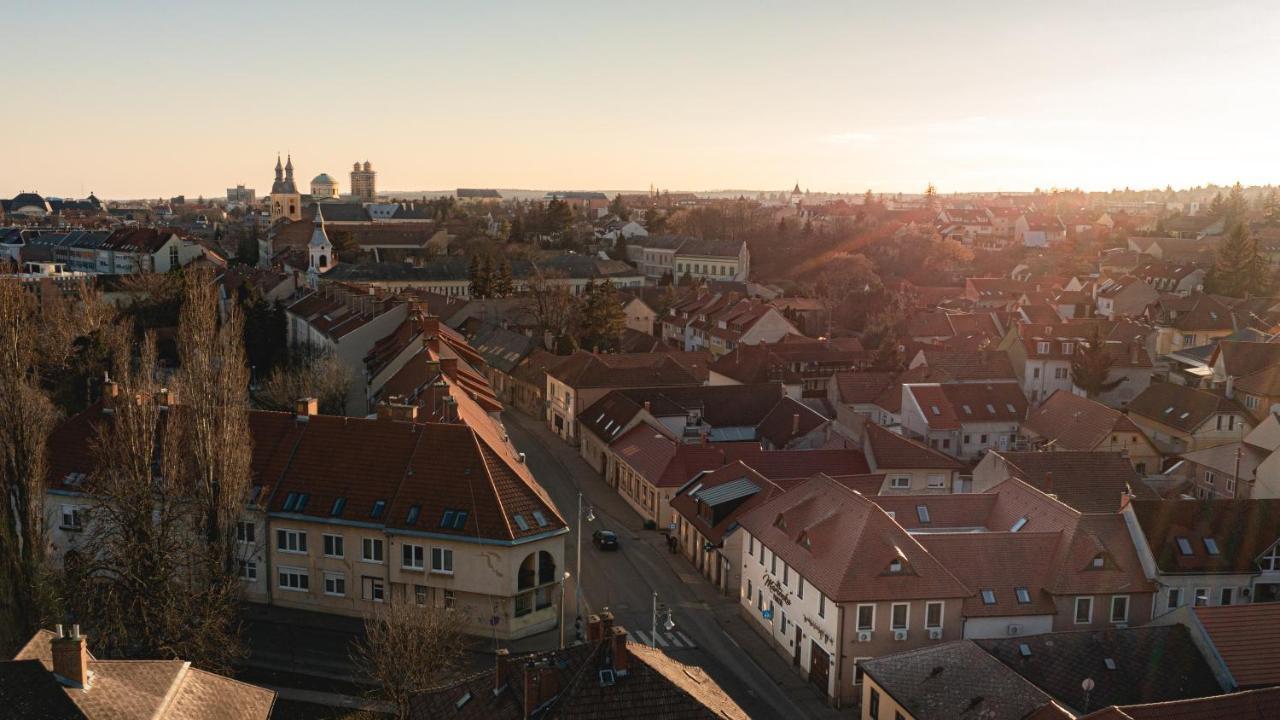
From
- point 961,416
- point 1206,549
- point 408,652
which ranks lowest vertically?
point 408,652

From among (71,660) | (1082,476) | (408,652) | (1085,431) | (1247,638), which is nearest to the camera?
(71,660)

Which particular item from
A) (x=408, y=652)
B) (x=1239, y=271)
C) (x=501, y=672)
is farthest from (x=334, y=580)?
(x=1239, y=271)

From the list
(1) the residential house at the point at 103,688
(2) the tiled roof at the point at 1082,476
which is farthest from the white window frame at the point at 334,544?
(2) the tiled roof at the point at 1082,476

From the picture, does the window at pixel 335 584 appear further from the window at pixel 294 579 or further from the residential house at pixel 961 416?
the residential house at pixel 961 416

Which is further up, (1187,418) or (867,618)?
(1187,418)

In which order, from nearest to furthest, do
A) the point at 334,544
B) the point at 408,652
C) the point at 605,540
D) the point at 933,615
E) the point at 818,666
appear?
the point at 408,652
the point at 933,615
the point at 818,666
the point at 334,544
the point at 605,540

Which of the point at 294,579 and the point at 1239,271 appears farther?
the point at 1239,271

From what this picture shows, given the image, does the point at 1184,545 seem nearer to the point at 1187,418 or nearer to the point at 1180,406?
the point at 1187,418

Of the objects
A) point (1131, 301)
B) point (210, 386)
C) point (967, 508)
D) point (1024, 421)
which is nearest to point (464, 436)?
point (210, 386)
